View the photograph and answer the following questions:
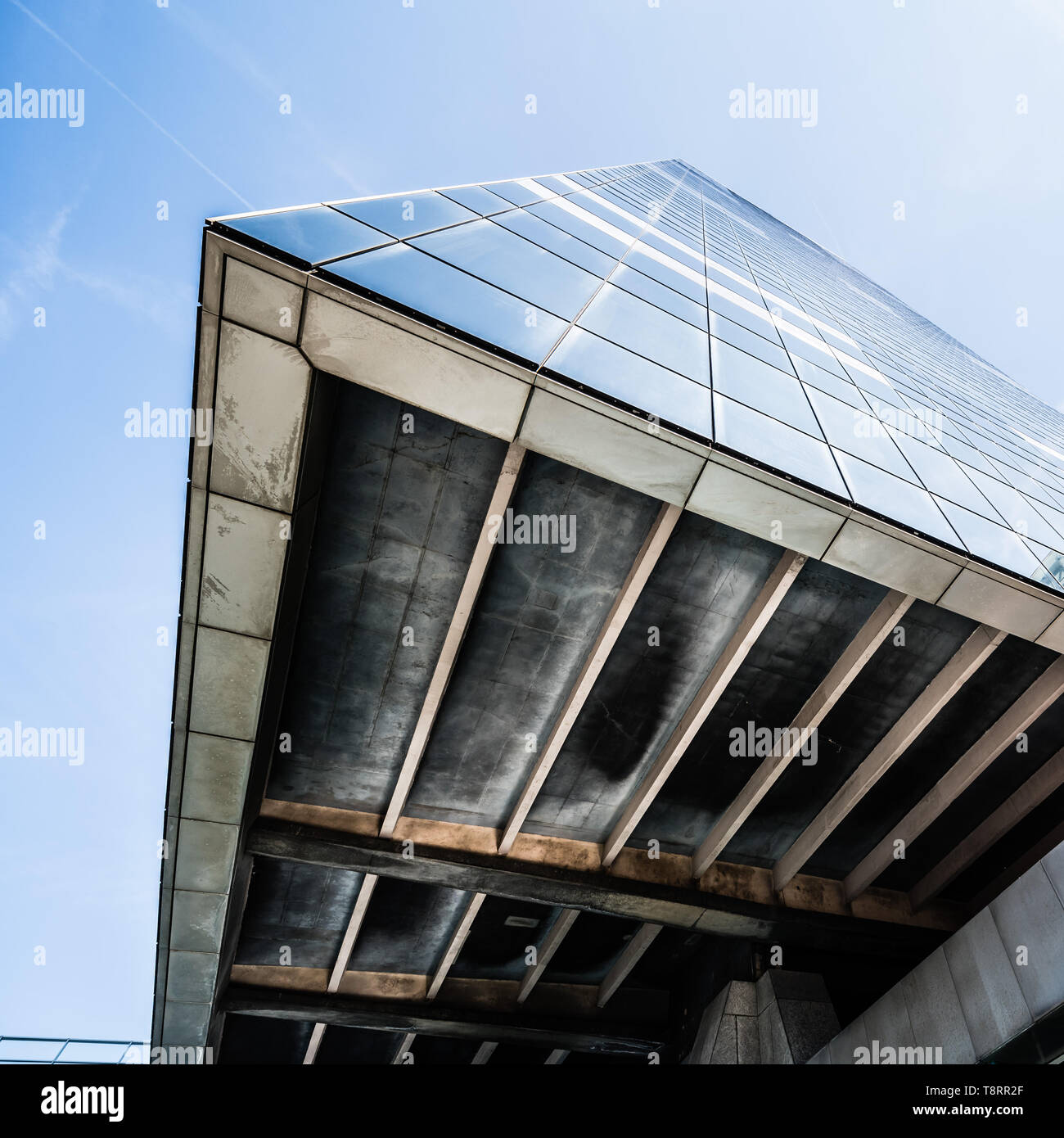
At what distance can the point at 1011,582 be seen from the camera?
25.5ft

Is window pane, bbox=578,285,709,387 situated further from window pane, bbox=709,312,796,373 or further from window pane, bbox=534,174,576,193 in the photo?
window pane, bbox=534,174,576,193

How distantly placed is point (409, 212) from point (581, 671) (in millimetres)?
6756

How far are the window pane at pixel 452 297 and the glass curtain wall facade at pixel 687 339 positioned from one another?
0.08ft

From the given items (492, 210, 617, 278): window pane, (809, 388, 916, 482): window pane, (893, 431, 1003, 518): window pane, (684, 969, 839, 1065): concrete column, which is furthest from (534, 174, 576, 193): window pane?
(684, 969, 839, 1065): concrete column

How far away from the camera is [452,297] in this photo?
6.38 metres

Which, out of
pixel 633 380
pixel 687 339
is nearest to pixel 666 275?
pixel 687 339

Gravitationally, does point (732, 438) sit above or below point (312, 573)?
above

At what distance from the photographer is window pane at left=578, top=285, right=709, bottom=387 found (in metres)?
8.05

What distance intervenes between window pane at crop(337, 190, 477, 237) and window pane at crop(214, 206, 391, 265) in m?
0.37
